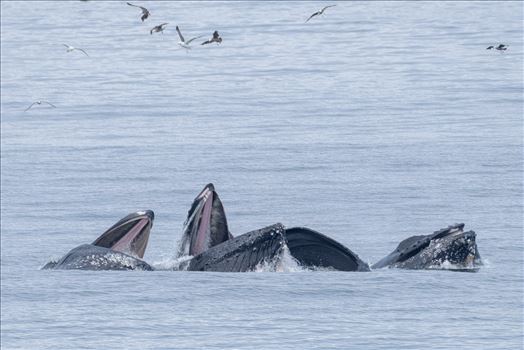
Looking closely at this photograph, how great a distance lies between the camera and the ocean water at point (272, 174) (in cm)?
2617

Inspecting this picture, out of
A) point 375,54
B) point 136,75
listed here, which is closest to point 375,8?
point 375,54

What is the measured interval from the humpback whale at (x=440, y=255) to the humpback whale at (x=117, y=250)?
4.63m

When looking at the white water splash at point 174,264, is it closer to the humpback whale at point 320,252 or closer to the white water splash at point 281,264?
the white water splash at point 281,264

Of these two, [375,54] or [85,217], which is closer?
[85,217]

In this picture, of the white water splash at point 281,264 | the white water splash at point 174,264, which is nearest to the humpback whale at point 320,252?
the white water splash at point 281,264

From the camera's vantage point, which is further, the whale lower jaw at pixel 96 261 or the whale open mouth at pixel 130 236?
the whale open mouth at pixel 130 236

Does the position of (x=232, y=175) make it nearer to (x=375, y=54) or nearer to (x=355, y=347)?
(x=355, y=347)

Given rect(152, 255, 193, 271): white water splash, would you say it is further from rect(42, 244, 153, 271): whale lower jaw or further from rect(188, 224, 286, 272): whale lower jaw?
rect(42, 244, 153, 271): whale lower jaw

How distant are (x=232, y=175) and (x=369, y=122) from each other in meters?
11.7

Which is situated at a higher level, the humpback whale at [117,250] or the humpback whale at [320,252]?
the humpback whale at [320,252]

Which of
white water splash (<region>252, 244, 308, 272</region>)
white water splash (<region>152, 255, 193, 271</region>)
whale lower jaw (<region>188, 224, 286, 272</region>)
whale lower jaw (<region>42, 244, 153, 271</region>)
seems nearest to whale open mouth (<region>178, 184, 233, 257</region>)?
white water splash (<region>152, 255, 193, 271</region>)

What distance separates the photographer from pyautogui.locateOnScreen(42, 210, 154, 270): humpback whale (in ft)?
101

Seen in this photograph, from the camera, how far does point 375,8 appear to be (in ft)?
405

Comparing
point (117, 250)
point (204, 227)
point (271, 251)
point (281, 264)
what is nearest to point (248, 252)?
point (271, 251)
